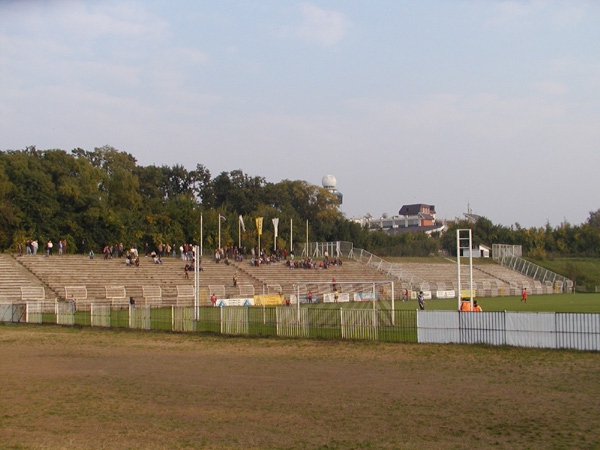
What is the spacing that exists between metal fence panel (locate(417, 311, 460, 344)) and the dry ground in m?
0.79

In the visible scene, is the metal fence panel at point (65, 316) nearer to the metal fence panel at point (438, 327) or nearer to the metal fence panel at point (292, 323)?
Answer: the metal fence panel at point (292, 323)

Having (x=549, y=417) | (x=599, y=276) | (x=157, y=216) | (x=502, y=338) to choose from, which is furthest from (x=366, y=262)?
(x=549, y=417)

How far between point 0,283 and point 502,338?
3829 centimetres

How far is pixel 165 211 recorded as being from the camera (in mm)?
88875

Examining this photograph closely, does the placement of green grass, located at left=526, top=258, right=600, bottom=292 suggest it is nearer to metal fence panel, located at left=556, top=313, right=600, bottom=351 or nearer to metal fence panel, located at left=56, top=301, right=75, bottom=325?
metal fence panel, located at left=556, top=313, right=600, bottom=351

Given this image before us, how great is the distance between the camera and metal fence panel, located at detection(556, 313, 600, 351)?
25.0 m

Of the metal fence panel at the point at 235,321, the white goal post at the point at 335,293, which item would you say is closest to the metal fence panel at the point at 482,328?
the metal fence panel at the point at 235,321

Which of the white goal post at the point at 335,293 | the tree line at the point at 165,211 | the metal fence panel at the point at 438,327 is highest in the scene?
the tree line at the point at 165,211

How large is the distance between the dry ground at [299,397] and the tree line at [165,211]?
4850 cm

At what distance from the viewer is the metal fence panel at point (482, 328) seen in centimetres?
2720

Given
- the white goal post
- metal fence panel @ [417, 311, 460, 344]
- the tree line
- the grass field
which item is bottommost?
the grass field

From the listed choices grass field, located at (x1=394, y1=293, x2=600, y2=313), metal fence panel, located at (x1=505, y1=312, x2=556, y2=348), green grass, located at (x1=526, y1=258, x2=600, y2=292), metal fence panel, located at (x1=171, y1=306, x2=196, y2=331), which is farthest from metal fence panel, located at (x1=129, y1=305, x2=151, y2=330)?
green grass, located at (x1=526, y1=258, x2=600, y2=292)

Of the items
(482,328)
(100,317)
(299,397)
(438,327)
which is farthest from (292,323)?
(299,397)

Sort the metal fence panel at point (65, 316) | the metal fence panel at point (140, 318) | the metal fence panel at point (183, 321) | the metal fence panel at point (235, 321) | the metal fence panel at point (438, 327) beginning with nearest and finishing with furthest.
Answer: the metal fence panel at point (438, 327)
the metal fence panel at point (235, 321)
the metal fence panel at point (183, 321)
the metal fence panel at point (140, 318)
the metal fence panel at point (65, 316)
